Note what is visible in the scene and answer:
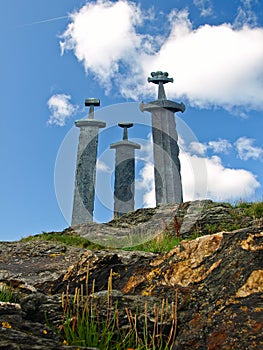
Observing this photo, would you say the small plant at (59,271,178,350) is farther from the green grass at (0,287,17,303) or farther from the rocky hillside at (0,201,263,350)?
the green grass at (0,287,17,303)

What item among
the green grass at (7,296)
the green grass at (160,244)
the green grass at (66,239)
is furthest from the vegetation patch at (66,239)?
the green grass at (7,296)

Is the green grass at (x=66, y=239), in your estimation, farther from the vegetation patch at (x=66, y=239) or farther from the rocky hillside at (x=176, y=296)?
the rocky hillside at (x=176, y=296)

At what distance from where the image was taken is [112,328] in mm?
2820

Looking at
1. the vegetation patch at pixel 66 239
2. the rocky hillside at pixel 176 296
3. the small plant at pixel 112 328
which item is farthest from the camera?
the vegetation patch at pixel 66 239

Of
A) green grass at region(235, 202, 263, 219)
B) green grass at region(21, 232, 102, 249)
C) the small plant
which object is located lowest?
the small plant

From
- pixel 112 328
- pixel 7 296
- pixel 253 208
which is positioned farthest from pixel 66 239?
pixel 112 328

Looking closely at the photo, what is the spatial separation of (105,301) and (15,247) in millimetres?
7302

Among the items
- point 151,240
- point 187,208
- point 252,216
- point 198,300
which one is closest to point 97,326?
point 198,300

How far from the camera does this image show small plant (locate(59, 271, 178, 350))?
9.21 ft

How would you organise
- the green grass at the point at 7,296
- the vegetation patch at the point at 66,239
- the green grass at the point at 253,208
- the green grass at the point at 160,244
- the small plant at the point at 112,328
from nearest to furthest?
the small plant at the point at 112,328, the green grass at the point at 7,296, the green grass at the point at 160,244, the green grass at the point at 253,208, the vegetation patch at the point at 66,239

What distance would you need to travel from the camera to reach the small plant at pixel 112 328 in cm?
281

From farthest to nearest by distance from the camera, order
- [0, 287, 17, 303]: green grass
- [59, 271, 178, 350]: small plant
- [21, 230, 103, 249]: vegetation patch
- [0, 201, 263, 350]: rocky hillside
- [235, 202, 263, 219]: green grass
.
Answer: [21, 230, 103, 249]: vegetation patch, [235, 202, 263, 219]: green grass, [0, 287, 17, 303]: green grass, [59, 271, 178, 350]: small plant, [0, 201, 263, 350]: rocky hillside

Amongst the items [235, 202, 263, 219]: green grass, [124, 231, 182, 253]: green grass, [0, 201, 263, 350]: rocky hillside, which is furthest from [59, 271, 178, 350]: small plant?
[235, 202, 263, 219]: green grass

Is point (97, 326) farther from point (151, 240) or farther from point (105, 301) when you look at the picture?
point (151, 240)
